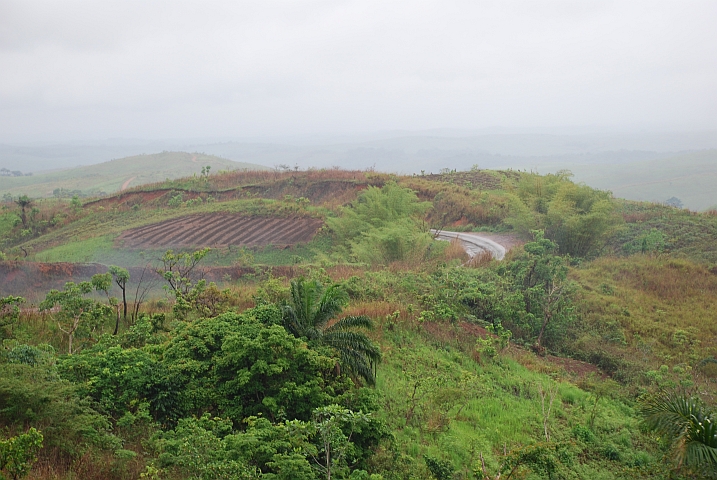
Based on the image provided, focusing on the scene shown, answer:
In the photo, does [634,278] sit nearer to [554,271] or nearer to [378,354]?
[554,271]

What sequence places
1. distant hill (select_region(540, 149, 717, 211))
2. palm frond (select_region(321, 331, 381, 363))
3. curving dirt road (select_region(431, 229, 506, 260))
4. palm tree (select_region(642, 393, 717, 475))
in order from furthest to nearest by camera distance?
distant hill (select_region(540, 149, 717, 211)) → curving dirt road (select_region(431, 229, 506, 260)) → palm frond (select_region(321, 331, 381, 363)) → palm tree (select_region(642, 393, 717, 475))

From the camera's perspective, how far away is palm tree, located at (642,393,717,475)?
5.34 meters

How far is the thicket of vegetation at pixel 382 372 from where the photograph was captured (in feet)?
15.1

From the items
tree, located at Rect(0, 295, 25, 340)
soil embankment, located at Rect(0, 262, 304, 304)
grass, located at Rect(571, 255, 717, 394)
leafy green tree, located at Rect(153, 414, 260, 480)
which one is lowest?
grass, located at Rect(571, 255, 717, 394)

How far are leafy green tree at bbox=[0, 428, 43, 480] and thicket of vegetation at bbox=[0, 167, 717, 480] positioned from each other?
0.02 m

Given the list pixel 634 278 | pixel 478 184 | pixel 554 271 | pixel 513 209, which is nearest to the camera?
pixel 554 271

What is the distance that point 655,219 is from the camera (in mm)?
22391

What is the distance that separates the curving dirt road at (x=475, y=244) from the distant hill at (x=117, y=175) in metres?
56.1

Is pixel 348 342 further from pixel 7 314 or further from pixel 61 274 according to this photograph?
pixel 61 274

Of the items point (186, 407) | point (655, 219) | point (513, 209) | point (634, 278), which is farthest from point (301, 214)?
point (186, 407)

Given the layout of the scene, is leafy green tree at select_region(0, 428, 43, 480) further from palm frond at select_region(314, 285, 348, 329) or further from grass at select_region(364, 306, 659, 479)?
grass at select_region(364, 306, 659, 479)

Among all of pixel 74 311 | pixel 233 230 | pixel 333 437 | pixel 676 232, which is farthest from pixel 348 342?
pixel 676 232

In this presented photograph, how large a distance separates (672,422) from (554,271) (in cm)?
815

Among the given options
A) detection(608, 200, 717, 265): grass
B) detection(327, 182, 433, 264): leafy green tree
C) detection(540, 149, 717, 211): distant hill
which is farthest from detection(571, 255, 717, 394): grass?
detection(540, 149, 717, 211): distant hill
